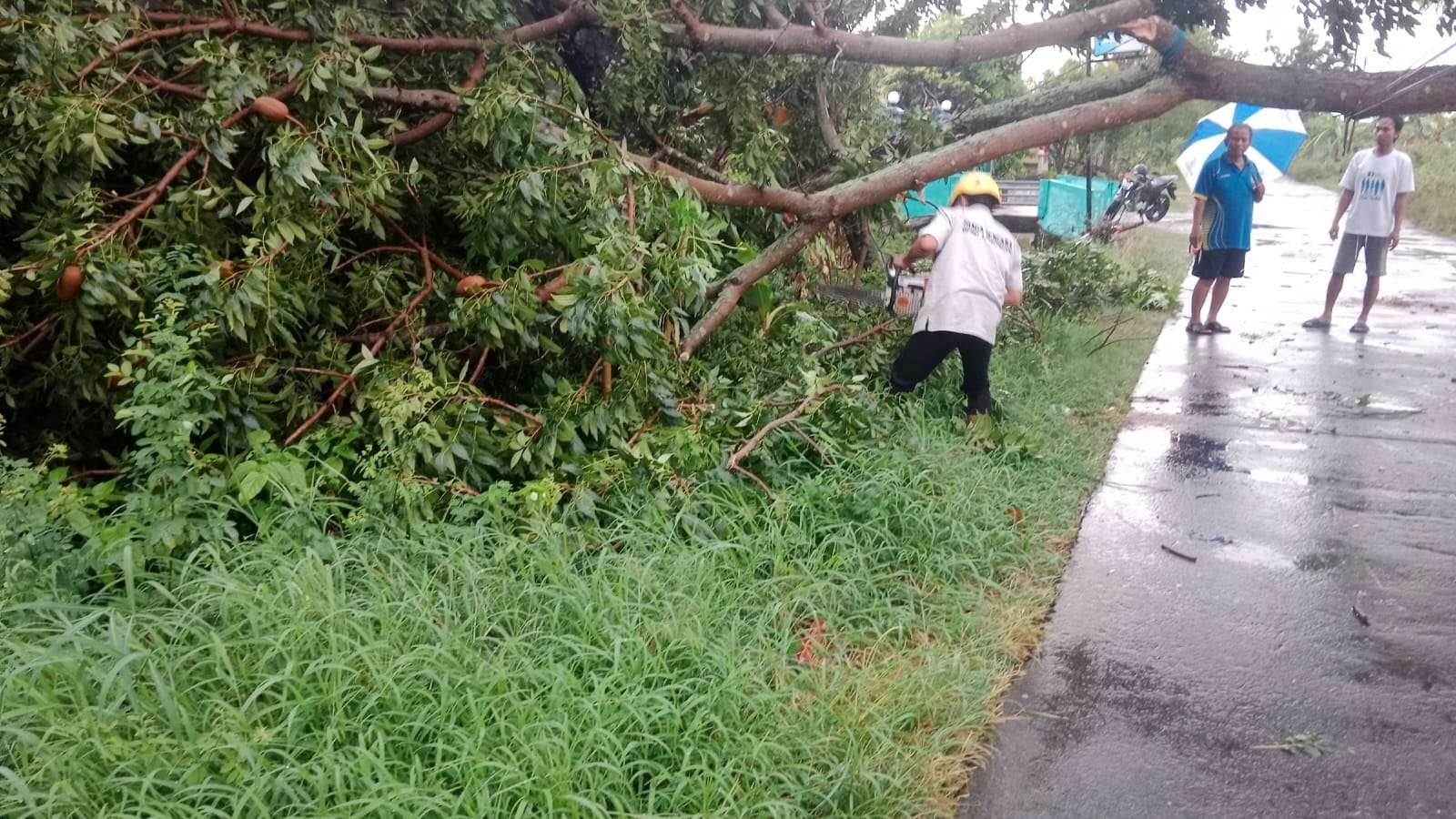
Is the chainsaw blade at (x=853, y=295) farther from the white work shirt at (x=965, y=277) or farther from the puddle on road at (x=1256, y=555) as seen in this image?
the puddle on road at (x=1256, y=555)

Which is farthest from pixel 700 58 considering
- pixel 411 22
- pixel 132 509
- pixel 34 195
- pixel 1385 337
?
pixel 1385 337

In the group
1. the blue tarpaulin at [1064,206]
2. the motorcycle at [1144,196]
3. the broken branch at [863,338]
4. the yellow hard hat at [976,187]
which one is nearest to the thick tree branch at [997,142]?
the yellow hard hat at [976,187]

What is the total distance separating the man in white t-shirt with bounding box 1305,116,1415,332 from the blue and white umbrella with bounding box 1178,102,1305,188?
935 mm

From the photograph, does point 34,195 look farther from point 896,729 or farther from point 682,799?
point 896,729

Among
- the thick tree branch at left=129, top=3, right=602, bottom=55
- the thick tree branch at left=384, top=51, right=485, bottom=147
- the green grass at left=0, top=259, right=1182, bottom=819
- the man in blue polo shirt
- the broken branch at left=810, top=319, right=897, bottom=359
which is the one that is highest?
the thick tree branch at left=129, top=3, right=602, bottom=55

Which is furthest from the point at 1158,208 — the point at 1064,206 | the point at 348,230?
the point at 348,230

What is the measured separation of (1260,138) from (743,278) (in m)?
6.81

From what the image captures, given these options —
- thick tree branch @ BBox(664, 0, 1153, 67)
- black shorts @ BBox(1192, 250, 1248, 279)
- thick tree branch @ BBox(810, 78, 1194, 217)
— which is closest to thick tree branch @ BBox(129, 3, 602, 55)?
thick tree branch @ BBox(664, 0, 1153, 67)

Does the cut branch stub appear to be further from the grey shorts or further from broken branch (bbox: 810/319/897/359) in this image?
the grey shorts

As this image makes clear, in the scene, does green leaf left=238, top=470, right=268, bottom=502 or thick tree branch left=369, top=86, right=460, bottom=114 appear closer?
green leaf left=238, top=470, right=268, bottom=502

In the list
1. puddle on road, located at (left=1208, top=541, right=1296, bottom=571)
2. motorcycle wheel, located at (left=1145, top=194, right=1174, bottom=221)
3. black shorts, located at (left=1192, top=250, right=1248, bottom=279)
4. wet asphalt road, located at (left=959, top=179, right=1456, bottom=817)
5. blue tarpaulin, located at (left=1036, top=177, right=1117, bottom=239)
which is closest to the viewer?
wet asphalt road, located at (left=959, top=179, right=1456, bottom=817)

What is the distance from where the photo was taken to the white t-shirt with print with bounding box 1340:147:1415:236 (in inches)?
328

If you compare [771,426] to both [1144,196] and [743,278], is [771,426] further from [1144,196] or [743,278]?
[1144,196]

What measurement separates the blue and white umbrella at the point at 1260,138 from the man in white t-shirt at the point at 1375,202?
36.8 inches
